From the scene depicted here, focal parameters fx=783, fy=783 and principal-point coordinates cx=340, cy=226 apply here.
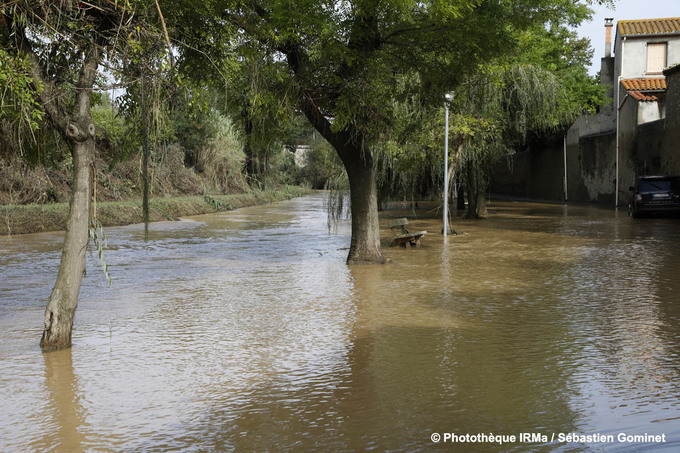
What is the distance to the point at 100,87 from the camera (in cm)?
840

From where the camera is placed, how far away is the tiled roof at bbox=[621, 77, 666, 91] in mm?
37312

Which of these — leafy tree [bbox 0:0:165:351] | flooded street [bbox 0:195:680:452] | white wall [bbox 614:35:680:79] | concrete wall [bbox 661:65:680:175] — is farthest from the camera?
white wall [bbox 614:35:680:79]

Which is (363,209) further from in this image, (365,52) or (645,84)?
(645,84)

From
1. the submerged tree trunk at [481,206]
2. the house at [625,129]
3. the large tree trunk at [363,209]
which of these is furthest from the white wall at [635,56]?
the large tree trunk at [363,209]

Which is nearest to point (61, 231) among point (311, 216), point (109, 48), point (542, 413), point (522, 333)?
point (311, 216)

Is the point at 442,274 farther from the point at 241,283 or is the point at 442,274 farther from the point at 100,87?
the point at 100,87

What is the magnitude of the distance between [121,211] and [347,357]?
75.7 ft

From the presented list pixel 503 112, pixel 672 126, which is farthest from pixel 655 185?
pixel 503 112

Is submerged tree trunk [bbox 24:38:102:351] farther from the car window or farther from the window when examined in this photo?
the window

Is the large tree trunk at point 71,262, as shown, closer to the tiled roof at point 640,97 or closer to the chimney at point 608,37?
the tiled roof at point 640,97

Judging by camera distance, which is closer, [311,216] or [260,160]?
[311,216]

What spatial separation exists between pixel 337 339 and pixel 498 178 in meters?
56.8

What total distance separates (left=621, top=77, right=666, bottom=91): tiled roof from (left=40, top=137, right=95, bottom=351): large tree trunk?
3366 cm

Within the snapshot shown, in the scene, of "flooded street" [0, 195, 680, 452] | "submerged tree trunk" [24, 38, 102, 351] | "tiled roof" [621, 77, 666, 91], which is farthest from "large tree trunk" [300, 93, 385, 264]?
"tiled roof" [621, 77, 666, 91]
